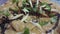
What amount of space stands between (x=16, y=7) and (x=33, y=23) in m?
0.24

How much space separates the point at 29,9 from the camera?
1.51 meters

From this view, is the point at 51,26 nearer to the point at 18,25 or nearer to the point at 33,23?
the point at 33,23

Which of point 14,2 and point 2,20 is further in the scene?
point 14,2

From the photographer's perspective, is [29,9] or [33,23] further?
[29,9]

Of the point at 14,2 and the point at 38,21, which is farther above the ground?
the point at 14,2

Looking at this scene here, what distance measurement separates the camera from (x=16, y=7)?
5.08ft

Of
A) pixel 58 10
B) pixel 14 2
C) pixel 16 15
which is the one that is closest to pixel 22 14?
pixel 16 15

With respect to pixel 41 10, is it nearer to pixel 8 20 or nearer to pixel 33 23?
pixel 33 23

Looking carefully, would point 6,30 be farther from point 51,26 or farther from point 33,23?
point 51,26

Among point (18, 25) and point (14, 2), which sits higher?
point (14, 2)

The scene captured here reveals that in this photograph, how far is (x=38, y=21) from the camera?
56.6 inches

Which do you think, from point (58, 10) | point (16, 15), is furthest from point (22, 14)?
point (58, 10)

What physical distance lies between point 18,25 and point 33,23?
12cm

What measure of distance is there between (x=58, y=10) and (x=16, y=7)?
37cm
